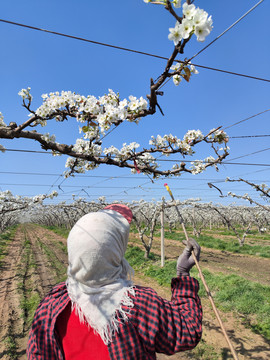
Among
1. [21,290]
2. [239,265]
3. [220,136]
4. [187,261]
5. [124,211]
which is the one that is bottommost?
[239,265]

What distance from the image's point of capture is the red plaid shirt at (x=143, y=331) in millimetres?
1047

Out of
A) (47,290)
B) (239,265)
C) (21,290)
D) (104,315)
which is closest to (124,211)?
(104,315)

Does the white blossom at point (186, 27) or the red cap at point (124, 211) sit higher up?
the white blossom at point (186, 27)

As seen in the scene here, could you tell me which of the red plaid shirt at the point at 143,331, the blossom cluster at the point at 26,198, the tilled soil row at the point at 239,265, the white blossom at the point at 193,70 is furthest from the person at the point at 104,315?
the blossom cluster at the point at 26,198

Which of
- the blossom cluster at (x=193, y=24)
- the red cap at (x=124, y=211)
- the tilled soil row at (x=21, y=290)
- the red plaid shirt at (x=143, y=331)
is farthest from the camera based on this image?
the tilled soil row at (x=21, y=290)

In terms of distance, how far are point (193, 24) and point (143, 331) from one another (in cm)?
167

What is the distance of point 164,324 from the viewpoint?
3.58 feet

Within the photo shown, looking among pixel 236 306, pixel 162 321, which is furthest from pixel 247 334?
pixel 162 321

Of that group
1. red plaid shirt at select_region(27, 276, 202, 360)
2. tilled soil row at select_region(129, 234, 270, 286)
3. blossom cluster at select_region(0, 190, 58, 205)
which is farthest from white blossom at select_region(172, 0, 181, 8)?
blossom cluster at select_region(0, 190, 58, 205)

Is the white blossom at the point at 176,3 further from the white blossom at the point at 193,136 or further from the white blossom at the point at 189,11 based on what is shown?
the white blossom at the point at 193,136

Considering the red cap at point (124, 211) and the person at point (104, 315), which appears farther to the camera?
the red cap at point (124, 211)

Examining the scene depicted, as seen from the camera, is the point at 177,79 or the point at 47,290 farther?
the point at 47,290

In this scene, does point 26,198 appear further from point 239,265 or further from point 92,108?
point 92,108

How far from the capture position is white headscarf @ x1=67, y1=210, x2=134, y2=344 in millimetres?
1076
